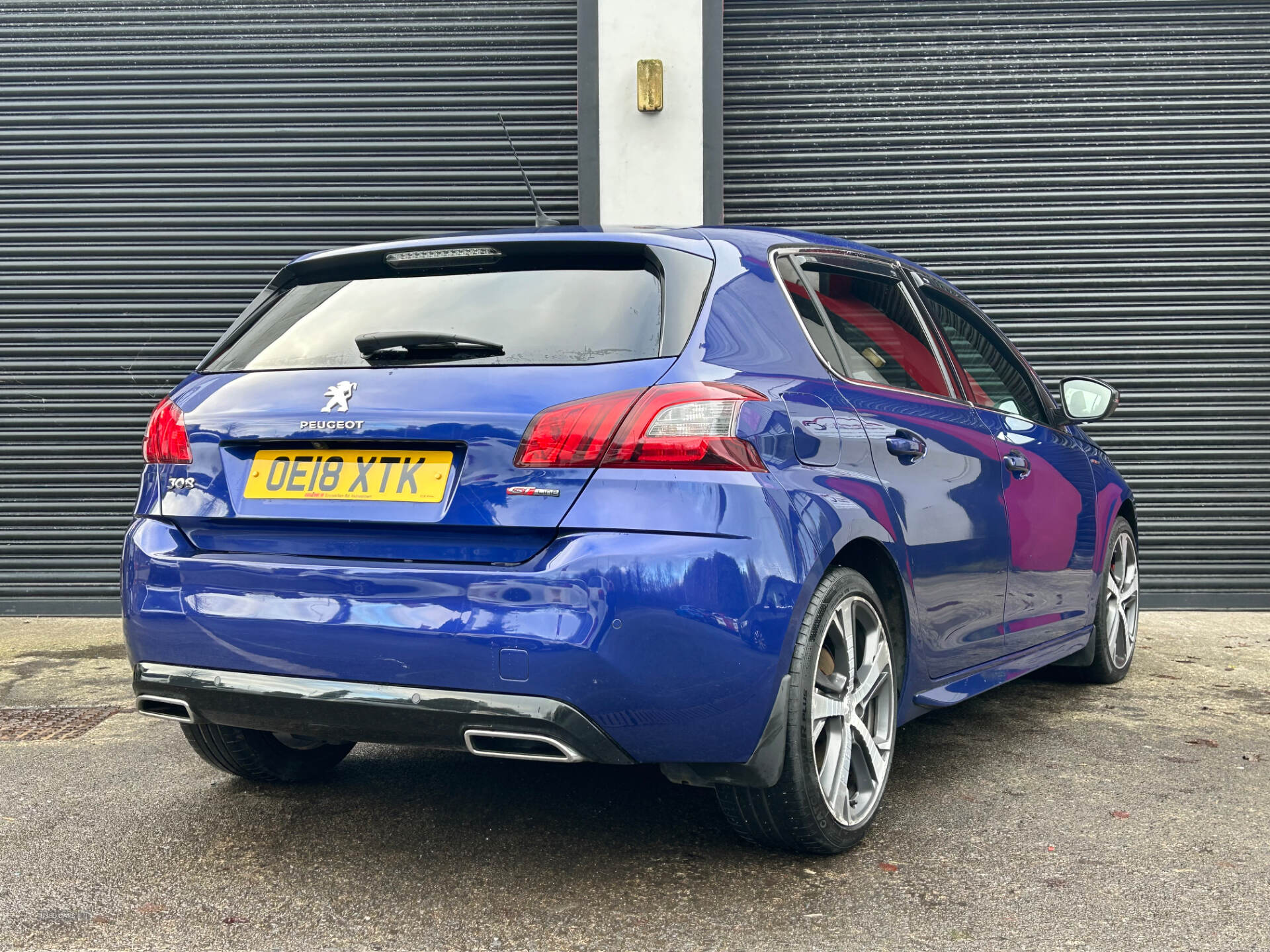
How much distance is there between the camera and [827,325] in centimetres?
337

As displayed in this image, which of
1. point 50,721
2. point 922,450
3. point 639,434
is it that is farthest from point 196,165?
point 639,434

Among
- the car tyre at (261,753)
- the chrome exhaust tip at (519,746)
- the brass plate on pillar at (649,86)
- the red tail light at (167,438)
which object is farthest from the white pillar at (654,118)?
the chrome exhaust tip at (519,746)

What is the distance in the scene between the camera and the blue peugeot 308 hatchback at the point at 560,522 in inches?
103

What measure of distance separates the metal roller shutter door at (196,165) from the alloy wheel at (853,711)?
5247 millimetres

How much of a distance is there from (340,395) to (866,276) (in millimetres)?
1729

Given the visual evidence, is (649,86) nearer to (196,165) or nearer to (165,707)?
(196,165)

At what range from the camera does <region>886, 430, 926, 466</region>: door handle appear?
336 cm

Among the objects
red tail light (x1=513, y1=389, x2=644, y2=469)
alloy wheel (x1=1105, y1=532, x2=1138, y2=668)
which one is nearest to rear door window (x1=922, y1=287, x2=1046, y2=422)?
alloy wheel (x1=1105, y1=532, x2=1138, y2=668)

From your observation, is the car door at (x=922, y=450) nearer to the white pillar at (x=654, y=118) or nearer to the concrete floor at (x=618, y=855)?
the concrete floor at (x=618, y=855)

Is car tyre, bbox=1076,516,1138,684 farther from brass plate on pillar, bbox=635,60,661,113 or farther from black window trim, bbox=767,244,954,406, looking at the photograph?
brass plate on pillar, bbox=635,60,661,113

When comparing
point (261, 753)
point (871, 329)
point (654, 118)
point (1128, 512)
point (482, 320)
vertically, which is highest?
point (654, 118)

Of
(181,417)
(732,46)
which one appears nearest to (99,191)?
(732,46)

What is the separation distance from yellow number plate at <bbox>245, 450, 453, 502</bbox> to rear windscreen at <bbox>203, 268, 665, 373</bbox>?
25 centimetres

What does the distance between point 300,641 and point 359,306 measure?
90 cm
